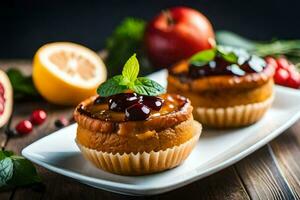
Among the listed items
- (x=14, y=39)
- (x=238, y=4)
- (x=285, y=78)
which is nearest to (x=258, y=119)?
(x=285, y=78)

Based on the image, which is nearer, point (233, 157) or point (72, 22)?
point (233, 157)

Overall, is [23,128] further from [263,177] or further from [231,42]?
[231,42]

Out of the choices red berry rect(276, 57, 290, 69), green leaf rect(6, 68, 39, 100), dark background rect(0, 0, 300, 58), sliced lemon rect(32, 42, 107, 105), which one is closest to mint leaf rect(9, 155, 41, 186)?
sliced lemon rect(32, 42, 107, 105)

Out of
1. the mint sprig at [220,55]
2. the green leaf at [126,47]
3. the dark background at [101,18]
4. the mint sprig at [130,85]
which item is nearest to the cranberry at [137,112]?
the mint sprig at [130,85]

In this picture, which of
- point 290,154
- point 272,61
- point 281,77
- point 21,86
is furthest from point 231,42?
point 290,154

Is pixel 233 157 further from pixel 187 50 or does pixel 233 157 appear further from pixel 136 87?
pixel 187 50

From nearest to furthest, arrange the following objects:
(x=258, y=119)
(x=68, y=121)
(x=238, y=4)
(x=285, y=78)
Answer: (x=258, y=119) < (x=68, y=121) < (x=285, y=78) < (x=238, y=4)

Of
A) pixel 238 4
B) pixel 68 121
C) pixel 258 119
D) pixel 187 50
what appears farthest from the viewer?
pixel 238 4
